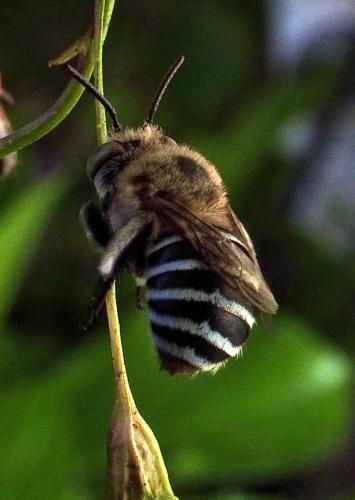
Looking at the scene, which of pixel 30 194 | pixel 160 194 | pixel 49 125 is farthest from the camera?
pixel 30 194

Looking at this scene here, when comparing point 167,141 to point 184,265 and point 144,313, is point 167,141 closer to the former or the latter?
point 184,265

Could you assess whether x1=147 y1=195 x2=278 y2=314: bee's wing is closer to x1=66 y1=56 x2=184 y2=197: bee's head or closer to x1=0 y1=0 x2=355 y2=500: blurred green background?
x1=66 y1=56 x2=184 y2=197: bee's head

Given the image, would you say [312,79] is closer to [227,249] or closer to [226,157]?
[226,157]

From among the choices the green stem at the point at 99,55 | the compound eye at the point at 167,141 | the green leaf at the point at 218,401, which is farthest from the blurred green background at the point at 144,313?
the green stem at the point at 99,55

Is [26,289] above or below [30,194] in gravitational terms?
below

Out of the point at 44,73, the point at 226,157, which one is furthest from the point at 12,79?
the point at 226,157

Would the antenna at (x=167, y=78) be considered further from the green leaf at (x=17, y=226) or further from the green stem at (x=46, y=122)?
the green leaf at (x=17, y=226)
